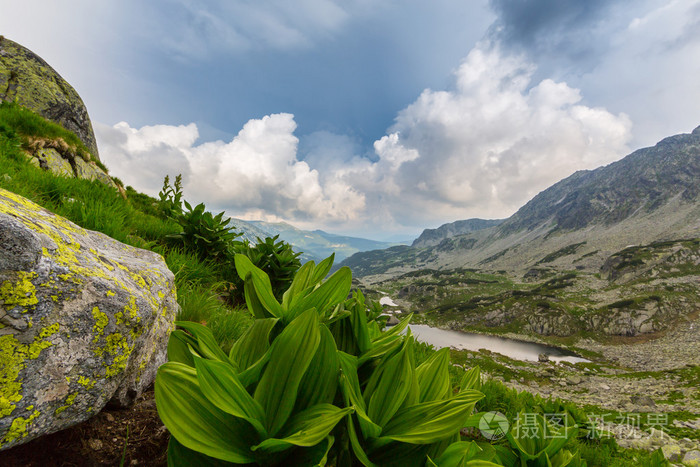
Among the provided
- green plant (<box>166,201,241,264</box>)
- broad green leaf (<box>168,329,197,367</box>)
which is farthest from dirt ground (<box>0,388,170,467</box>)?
green plant (<box>166,201,241,264</box>)

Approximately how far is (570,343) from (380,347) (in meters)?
111

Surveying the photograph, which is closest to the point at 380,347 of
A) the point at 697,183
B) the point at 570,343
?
the point at 570,343

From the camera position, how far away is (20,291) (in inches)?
62.3

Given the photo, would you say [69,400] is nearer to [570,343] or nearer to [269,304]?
[269,304]

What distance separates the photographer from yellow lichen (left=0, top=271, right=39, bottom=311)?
5.02 feet

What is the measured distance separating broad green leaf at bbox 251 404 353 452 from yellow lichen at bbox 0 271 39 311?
5.14ft

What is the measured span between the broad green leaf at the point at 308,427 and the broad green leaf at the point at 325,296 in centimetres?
60

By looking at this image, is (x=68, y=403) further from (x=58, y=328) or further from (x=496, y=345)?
(x=496, y=345)

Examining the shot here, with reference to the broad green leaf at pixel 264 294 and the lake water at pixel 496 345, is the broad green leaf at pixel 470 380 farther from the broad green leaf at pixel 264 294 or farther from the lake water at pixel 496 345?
the lake water at pixel 496 345

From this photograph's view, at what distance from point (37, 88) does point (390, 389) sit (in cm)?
2358

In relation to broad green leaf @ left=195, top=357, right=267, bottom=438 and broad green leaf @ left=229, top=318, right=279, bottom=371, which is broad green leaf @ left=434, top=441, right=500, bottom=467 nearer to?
broad green leaf @ left=195, top=357, right=267, bottom=438

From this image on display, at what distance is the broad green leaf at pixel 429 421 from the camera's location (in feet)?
4.15

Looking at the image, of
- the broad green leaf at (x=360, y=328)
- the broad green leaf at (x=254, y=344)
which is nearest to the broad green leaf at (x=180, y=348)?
the broad green leaf at (x=254, y=344)

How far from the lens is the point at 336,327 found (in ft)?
5.83
